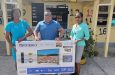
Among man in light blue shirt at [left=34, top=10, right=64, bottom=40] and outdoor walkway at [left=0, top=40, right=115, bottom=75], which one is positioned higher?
man in light blue shirt at [left=34, top=10, right=64, bottom=40]

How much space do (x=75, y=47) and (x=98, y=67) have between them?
1.82 metres

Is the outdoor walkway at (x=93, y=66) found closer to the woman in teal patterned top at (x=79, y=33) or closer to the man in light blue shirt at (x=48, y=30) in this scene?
the woman in teal patterned top at (x=79, y=33)

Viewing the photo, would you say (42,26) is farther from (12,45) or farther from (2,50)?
(2,50)

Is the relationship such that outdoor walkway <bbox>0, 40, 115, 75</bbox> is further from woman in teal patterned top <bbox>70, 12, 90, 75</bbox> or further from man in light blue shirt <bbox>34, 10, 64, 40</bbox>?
man in light blue shirt <bbox>34, 10, 64, 40</bbox>

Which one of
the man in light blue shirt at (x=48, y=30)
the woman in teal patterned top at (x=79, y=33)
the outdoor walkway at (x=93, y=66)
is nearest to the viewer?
the man in light blue shirt at (x=48, y=30)

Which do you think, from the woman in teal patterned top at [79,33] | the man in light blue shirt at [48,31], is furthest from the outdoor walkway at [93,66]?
the man in light blue shirt at [48,31]

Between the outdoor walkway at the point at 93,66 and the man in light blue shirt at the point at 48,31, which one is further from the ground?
the man in light blue shirt at the point at 48,31

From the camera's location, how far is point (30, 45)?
4.08 m

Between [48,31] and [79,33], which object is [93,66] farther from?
[48,31]

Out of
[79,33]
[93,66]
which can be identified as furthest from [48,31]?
[93,66]

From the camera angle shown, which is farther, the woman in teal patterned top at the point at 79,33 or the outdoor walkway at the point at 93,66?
the outdoor walkway at the point at 93,66

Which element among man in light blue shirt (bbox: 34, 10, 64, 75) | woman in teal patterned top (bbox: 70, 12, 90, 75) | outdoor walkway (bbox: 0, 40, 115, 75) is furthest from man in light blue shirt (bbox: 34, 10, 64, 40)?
outdoor walkway (bbox: 0, 40, 115, 75)

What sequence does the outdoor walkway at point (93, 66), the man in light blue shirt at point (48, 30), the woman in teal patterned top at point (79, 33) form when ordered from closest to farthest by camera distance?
the man in light blue shirt at point (48, 30)
the woman in teal patterned top at point (79, 33)
the outdoor walkway at point (93, 66)

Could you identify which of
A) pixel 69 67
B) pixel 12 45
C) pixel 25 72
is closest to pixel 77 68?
pixel 69 67
